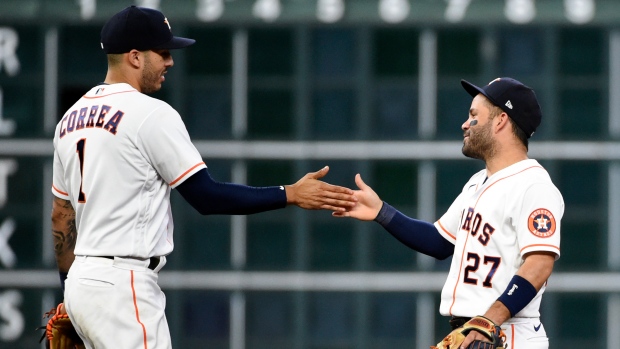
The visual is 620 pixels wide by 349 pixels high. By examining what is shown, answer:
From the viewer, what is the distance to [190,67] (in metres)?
10.8

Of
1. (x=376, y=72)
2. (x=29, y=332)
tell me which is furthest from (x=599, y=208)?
(x=29, y=332)

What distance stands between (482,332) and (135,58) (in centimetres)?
151

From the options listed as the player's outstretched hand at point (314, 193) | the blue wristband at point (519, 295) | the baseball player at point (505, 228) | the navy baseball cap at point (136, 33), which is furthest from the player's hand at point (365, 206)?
the navy baseball cap at point (136, 33)

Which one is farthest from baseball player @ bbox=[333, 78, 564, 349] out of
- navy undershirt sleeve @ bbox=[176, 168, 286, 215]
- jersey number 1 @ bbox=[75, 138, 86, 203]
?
jersey number 1 @ bbox=[75, 138, 86, 203]

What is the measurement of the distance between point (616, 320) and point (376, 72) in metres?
3.05

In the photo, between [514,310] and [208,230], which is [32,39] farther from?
[514,310]

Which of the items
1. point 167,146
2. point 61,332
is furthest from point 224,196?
point 61,332

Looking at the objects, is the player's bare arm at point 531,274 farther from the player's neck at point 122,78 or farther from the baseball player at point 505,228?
the player's neck at point 122,78

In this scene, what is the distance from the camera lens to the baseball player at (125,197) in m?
4.07

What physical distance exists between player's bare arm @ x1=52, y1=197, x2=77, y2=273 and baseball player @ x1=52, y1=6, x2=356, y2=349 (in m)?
0.13

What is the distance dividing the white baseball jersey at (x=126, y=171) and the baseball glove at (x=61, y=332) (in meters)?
0.30

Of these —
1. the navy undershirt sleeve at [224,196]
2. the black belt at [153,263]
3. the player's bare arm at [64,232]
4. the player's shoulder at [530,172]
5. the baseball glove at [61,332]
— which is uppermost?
the player's shoulder at [530,172]

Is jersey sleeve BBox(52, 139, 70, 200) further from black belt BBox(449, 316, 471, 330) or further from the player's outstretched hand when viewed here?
black belt BBox(449, 316, 471, 330)

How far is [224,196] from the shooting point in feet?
13.8
